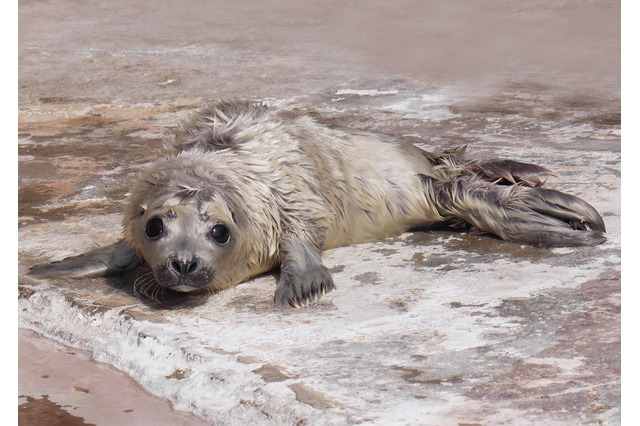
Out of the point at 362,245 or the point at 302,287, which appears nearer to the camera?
the point at 302,287

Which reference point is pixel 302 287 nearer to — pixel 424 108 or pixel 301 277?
pixel 301 277

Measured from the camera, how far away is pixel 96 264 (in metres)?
5.11

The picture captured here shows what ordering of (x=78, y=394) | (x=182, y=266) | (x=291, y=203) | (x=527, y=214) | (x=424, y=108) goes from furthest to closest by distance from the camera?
(x=424, y=108) → (x=527, y=214) → (x=291, y=203) → (x=182, y=266) → (x=78, y=394)

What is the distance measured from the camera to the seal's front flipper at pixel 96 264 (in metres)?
5.07

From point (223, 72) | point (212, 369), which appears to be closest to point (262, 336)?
point (212, 369)

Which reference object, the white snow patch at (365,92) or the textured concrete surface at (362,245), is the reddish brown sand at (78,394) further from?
the white snow patch at (365,92)

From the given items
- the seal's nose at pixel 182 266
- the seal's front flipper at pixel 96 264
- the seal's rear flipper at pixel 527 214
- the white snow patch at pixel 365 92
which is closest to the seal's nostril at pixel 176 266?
the seal's nose at pixel 182 266

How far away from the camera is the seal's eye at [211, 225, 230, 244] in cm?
470

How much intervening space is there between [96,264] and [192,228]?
0.73 metres

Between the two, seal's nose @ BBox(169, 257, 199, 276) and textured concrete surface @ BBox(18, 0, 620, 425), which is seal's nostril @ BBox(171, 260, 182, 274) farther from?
textured concrete surface @ BBox(18, 0, 620, 425)

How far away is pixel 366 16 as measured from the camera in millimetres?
12016

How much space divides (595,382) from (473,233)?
1979mm

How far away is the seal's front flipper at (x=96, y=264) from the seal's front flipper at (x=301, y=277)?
2.68ft

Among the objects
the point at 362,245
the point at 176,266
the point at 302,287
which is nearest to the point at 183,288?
the point at 176,266
